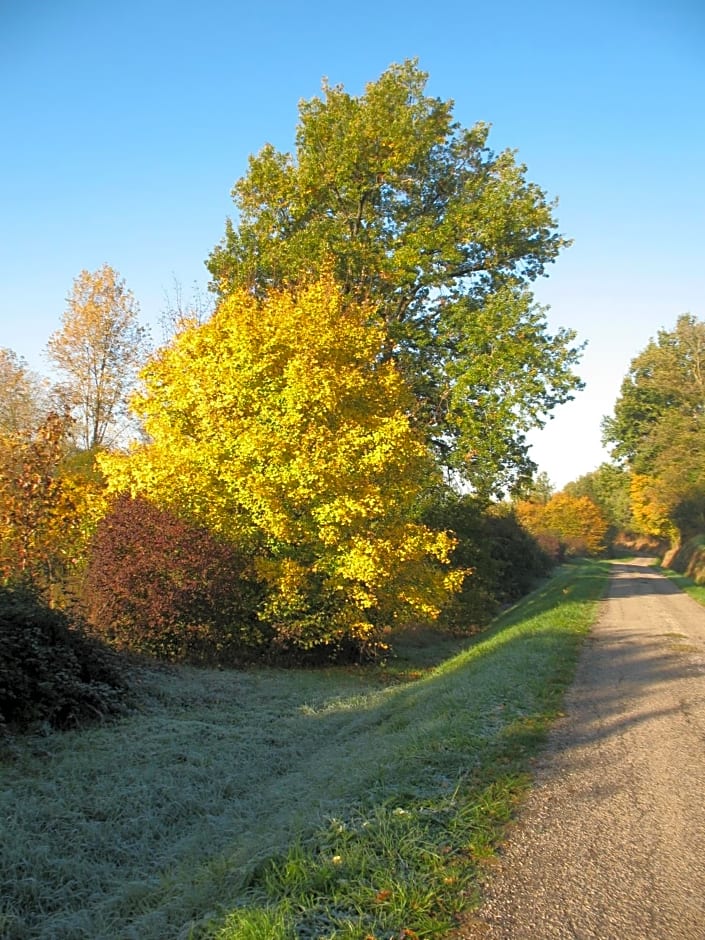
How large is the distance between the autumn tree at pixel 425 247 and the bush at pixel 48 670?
13.8m

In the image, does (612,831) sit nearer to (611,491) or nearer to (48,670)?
(48,670)

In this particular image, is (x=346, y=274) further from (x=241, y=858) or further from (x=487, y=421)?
(x=241, y=858)

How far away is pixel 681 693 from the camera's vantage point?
9211 millimetres

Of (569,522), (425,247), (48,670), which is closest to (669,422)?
(425,247)

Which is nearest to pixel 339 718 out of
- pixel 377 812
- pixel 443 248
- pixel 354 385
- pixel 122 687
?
pixel 122 687

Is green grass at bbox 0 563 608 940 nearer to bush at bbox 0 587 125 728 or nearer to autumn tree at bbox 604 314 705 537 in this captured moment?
bush at bbox 0 587 125 728

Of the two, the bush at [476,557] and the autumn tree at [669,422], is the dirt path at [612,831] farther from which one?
the autumn tree at [669,422]

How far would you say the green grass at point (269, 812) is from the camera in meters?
3.92

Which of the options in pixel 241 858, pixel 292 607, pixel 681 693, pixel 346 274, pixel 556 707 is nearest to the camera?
pixel 241 858

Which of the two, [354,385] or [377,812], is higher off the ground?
[354,385]

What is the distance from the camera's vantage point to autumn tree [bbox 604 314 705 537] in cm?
4034

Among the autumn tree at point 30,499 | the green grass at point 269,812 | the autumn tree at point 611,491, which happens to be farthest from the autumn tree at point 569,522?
the green grass at point 269,812

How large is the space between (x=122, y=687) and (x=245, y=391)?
7289 mm

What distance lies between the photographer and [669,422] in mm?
41281
